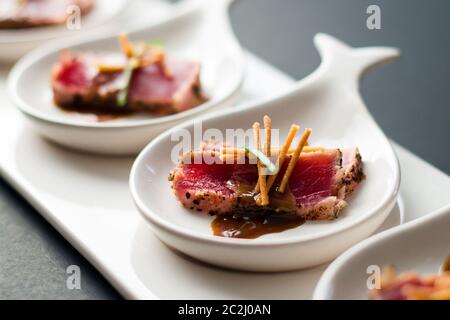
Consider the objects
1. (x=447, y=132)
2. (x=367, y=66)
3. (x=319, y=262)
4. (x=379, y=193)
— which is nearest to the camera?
(x=319, y=262)

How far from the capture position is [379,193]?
72.4 inches

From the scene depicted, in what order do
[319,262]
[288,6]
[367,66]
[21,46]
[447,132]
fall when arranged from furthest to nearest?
[288,6]
[447,132]
[21,46]
[367,66]
[319,262]

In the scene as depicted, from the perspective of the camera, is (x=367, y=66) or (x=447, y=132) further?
(x=447, y=132)

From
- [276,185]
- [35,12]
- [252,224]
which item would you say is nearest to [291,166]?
[276,185]

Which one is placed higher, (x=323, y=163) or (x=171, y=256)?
(x=323, y=163)

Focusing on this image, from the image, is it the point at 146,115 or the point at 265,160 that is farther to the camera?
the point at 146,115

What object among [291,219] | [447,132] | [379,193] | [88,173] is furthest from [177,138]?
[447,132]

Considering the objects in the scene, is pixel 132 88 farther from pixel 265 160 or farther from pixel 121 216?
pixel 265 160

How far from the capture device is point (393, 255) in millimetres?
1646

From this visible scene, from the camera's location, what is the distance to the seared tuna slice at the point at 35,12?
2875 mm

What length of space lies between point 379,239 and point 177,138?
0.65 meters

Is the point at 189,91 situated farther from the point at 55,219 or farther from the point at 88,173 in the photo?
the point at 55,219

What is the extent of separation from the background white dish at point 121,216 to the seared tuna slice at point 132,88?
19 centimetres

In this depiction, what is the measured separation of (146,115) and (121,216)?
511 mm
